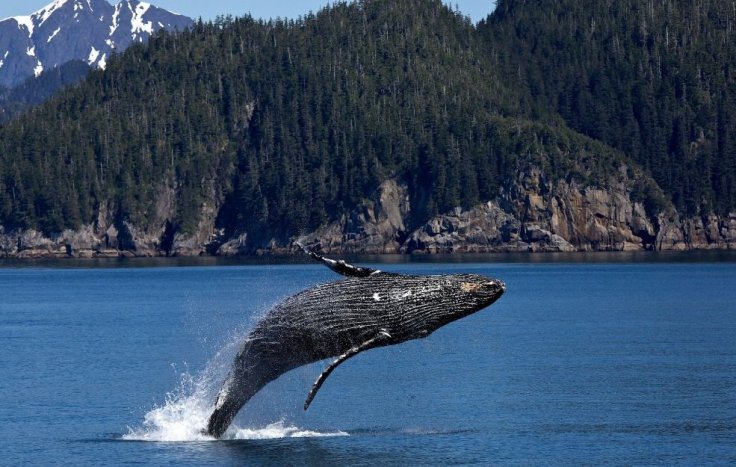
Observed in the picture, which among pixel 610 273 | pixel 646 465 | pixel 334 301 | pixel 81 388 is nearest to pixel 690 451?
pixel 646 465

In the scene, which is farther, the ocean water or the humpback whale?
the ocean water

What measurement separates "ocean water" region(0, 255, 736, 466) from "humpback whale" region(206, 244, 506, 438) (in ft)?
6.18

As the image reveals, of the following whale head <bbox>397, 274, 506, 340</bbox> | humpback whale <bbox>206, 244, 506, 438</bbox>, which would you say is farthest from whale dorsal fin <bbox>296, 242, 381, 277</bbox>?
whale head <bbox>397, 274, 506, 340</bbox>

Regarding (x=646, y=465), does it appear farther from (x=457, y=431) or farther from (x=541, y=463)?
(x=457, y=431)

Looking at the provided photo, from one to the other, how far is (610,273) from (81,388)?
126339mm

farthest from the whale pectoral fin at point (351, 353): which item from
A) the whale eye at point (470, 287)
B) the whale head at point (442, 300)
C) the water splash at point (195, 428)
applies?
the water splash at point (195, 428)

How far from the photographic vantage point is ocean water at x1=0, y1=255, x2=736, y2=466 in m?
35.3

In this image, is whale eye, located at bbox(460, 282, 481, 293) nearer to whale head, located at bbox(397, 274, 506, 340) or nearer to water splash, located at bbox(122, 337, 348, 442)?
whale head, located at bbox(397, 274, 506, 340)

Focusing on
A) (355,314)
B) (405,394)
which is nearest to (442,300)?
(355,314)

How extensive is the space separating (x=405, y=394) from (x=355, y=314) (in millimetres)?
21832

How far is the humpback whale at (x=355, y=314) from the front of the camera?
25.3 meters

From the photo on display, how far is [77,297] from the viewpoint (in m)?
130

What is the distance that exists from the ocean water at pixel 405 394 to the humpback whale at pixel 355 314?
6.18 ft

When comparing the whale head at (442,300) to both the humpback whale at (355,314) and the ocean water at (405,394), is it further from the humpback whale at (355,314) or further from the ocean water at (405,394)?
the ocean water at (405,394)
